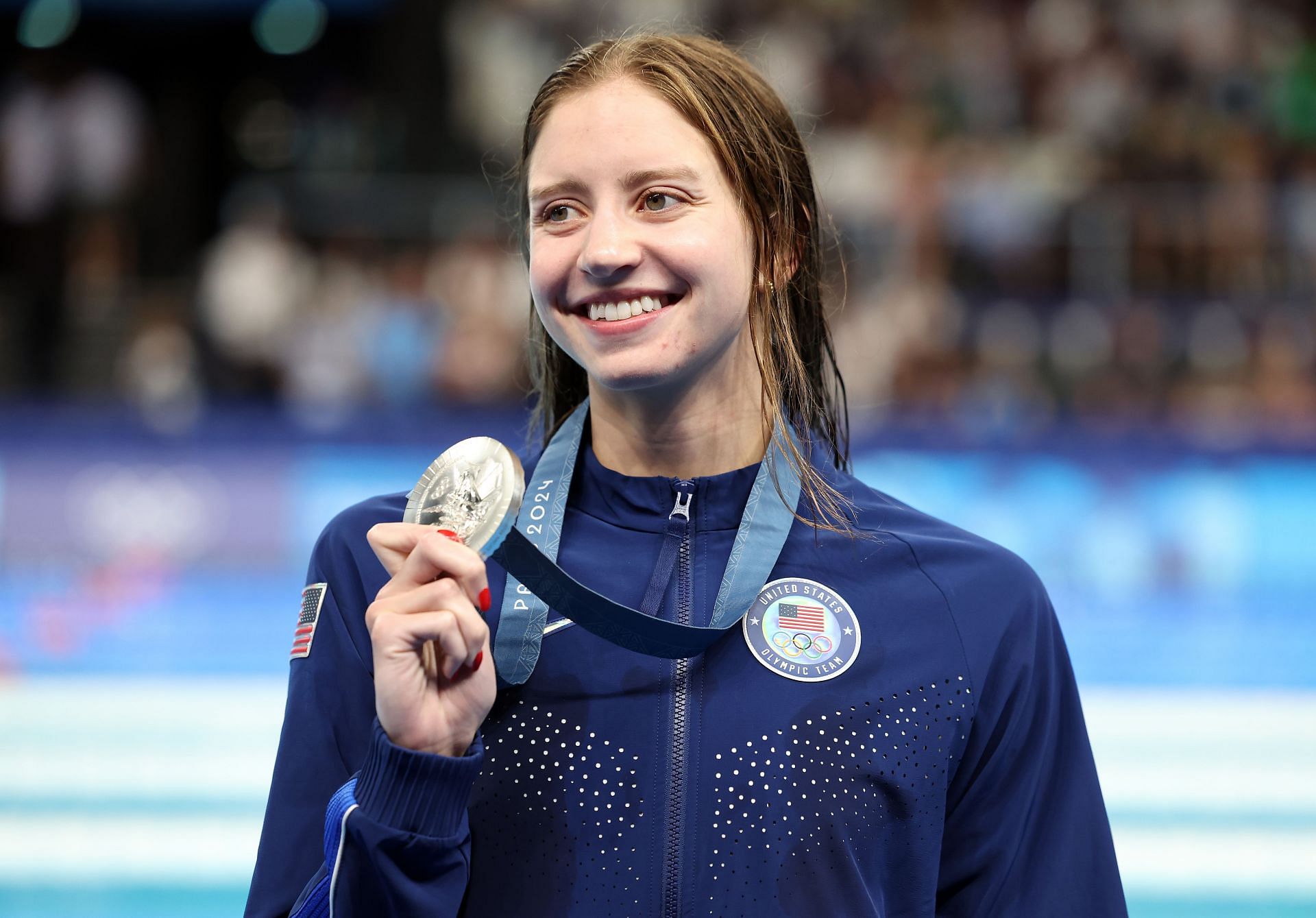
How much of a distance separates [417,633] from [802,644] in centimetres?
48

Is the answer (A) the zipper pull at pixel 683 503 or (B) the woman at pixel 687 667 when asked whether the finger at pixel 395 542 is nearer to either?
(B) the woman at pixel 687 667

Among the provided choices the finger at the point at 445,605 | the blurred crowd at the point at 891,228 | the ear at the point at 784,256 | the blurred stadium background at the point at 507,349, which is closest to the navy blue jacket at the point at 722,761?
the finger at the point at 445,605

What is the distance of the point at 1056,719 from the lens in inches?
67.7

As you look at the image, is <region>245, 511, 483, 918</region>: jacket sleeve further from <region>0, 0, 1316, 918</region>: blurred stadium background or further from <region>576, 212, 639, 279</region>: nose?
<region>0, 0, 1316, 918</region>: blurred stadium background

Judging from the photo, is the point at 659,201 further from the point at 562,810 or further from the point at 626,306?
the point at 562,810

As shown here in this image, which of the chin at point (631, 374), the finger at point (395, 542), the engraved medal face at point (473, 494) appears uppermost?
the chin at point (631, 374)

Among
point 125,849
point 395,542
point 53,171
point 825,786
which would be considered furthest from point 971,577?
point 53,171

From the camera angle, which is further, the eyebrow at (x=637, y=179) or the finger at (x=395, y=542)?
the eyebrow at (x=637, y=179)

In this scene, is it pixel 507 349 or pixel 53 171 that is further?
pixel 53 171

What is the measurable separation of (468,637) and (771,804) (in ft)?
1.32

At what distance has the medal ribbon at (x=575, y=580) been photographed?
1.55m

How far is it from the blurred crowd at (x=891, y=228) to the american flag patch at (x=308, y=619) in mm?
5903

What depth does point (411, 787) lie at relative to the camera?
1428 millimetres

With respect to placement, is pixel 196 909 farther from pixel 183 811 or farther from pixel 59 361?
pixel 59 361
